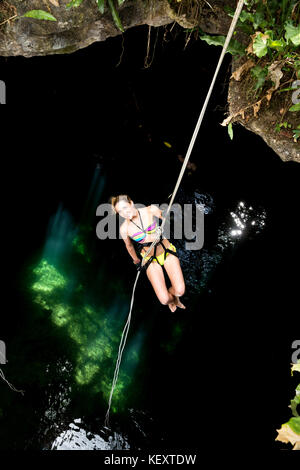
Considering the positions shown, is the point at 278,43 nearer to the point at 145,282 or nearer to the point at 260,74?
the point at 260,74

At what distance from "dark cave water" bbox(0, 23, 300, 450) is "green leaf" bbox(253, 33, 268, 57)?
3.57 m

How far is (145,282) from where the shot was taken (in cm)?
650

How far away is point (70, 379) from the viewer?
4.93m

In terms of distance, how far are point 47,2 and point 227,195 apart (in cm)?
513

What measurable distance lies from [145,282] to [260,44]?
489 centimetres

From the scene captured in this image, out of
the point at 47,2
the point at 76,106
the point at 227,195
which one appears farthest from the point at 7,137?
the point at 227,195

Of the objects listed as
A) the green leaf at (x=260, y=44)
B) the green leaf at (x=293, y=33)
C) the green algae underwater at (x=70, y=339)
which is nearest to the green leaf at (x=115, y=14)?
the green leaf at (x=260, y=44)

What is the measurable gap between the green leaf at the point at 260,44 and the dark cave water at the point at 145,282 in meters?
3.57

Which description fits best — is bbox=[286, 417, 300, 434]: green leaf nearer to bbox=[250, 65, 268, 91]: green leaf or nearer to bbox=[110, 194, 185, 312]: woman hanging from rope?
bbox=[110, 194, 185, 312]: woman hanging from rope

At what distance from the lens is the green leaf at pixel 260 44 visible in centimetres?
279

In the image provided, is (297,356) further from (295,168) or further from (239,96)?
(239,96)

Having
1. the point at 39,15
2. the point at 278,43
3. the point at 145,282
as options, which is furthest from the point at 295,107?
the point at 145,282

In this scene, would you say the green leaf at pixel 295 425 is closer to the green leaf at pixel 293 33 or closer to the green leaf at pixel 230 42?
the green leaf at pixel 293 33

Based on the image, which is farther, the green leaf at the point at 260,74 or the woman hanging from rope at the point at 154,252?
the woman hanging from rope at the point at 154,252
